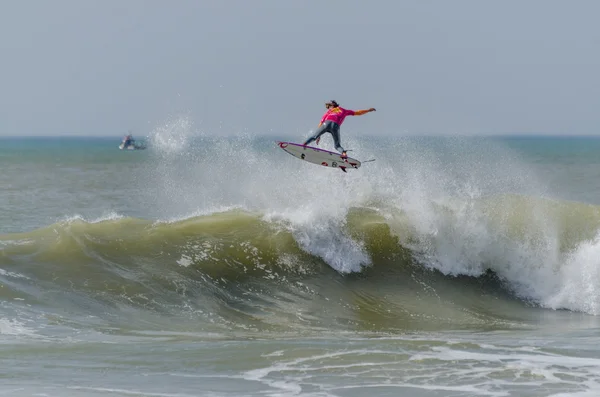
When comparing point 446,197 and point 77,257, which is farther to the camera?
point 446,197

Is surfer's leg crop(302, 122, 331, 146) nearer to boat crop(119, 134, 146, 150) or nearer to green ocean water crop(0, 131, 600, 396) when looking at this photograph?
green ocean water crop(0, 131, 600, 396)

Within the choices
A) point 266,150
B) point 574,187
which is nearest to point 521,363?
point 266,150

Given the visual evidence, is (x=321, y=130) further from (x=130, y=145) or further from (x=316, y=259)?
(x=130, y=145)

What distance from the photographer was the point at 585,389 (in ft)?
31.1

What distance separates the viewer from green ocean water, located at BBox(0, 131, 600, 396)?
10.1m

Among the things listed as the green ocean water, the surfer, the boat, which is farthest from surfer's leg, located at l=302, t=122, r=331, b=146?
the boat

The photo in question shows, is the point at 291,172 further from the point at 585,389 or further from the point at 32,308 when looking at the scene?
the point at 585,389

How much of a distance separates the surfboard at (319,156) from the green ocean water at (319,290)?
0.72m

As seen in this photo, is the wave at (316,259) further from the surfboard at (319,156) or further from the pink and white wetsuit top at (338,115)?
the pink and white wetsuit top at (338,115)

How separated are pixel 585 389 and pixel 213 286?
7.47 m

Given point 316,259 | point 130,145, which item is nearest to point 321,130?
point 316,259

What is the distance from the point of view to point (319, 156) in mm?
17891

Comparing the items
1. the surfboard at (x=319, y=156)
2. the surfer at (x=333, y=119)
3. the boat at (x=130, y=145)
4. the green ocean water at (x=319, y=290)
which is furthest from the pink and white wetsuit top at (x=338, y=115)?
the boat at (x=130, y=145)

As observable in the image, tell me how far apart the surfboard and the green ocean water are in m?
0.72
